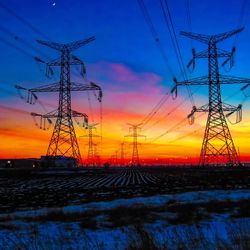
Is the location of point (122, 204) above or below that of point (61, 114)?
below

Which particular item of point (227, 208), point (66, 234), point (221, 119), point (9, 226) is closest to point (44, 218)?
point (9, 226)

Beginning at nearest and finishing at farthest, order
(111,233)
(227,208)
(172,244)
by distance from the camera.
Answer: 1. (172,244)
2. (111,233)
3. (227,208)

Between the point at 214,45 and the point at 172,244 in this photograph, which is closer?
the point at 172,244

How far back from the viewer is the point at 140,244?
1015cm

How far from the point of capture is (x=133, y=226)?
15852mm

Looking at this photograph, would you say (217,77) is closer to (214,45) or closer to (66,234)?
(214,45)

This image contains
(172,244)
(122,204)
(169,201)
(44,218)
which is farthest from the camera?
(169,201)

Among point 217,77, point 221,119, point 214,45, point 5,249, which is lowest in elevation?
point 5,249

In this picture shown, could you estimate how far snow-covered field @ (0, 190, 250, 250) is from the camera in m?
11.6

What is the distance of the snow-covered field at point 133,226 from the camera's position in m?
11.6

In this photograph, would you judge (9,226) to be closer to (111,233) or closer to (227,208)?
(111,233)

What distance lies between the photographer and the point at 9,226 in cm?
1645

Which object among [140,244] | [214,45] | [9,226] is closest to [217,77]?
[214,45]

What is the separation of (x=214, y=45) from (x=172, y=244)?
59.5m
